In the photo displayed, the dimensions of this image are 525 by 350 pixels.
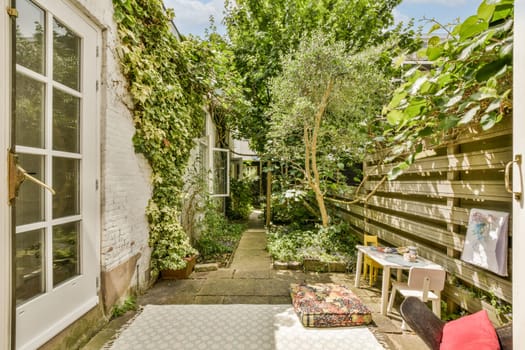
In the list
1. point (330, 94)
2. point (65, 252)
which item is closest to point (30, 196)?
point (65, 252)

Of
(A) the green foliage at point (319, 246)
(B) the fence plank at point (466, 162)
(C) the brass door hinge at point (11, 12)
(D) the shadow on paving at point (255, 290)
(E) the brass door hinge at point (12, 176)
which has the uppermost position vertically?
(C) the brass door hinge at point (11, 12)

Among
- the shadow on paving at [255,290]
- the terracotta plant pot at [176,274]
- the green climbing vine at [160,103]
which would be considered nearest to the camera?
the shadow on paving at [255,290]

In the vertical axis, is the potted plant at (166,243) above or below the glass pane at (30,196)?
below

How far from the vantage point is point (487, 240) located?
2.13 meters

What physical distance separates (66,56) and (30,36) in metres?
0.35

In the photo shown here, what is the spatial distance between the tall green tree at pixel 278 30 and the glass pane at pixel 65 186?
426 cm

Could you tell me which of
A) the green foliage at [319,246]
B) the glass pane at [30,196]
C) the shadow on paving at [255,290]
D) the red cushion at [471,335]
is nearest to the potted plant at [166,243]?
the shadow on paving at [255,290]

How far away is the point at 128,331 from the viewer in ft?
8.02

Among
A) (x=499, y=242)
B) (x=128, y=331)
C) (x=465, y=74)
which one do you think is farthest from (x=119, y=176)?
(x=499, y=242)

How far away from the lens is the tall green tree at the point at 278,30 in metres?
6.04

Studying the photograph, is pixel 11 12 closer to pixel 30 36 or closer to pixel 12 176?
pixel 30 36

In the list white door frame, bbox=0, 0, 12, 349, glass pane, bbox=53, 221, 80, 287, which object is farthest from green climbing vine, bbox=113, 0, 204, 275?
white door frame, bbox=0, 0, 12, 349

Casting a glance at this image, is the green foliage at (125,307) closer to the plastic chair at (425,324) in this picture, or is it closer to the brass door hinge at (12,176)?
the brass door hinge at (12,176)

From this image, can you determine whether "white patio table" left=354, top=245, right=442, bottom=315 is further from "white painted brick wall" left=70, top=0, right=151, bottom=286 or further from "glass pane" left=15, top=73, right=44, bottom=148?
"glass pane" left=15, top=73, right=44, bottom=148
